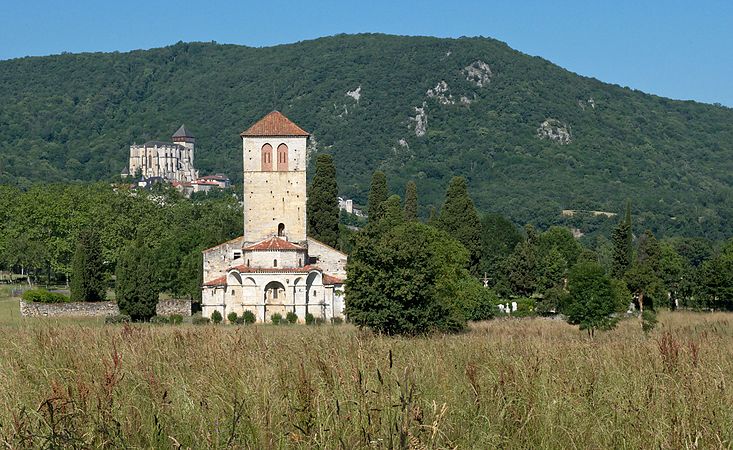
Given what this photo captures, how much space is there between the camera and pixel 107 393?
7.09 meters

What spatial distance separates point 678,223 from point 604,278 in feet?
433

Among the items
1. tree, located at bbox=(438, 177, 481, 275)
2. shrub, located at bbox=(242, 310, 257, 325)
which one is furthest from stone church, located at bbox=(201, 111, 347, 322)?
tree, located at bbox=(438, 177, 481, 275)

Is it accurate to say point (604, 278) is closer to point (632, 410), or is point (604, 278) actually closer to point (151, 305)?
point (151, 305)

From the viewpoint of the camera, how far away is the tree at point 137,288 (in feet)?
139

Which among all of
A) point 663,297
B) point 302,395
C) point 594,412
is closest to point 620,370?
point 594,412

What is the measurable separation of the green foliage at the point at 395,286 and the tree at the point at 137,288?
37.2ft

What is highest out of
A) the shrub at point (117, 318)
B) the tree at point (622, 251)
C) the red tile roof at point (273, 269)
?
the tree at point (622, 251)

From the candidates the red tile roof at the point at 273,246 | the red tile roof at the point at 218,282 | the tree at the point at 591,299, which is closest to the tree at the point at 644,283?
the tree at the point at 591,299

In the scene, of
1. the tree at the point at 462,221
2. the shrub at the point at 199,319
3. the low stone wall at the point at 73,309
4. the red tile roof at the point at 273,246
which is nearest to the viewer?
the low stone wall at the point at 73,309

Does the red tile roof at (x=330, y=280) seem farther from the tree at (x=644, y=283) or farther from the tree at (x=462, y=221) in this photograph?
the tree at (x=644, y=283)

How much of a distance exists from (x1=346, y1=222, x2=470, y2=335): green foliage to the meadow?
19.2 metres

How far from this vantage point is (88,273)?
48.4 metres

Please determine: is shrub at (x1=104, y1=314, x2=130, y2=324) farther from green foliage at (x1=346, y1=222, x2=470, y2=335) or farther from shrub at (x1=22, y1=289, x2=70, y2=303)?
green foliage at (x1=346, y1=222, x2=470, y2=335)

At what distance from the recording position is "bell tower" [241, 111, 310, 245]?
52.4 metres
